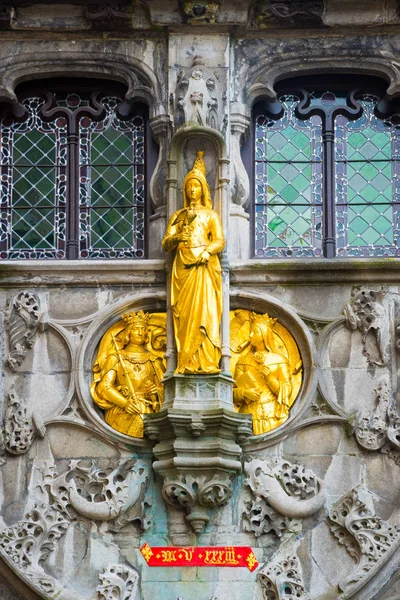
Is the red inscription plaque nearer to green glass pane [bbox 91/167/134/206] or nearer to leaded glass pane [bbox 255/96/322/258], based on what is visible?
leaded glass pane [bbox 255/96/322/258]

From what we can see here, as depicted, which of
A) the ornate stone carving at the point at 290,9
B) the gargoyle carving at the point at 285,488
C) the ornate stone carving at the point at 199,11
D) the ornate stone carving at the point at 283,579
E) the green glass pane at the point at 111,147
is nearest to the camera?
the ornate stone carving at the point at 283,579

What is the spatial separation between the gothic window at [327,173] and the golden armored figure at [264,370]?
904 mm

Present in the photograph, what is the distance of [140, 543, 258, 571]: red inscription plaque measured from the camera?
18484 mm

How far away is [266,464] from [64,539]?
2026 millimetres

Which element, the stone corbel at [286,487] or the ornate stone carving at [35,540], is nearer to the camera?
the ornate stone carving at [35,540]

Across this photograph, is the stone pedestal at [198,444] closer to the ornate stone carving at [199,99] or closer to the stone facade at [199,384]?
the stone facade at [199,384]

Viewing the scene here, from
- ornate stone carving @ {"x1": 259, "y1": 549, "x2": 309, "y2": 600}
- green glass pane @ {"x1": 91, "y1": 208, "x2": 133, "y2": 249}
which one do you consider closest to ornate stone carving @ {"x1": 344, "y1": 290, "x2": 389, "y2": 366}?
ornate stone carving @ {"x1": 259, "y1": 549, "x2": 309, "y2": 600}

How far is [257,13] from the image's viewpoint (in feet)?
65.8

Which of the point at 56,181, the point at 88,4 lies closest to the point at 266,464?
the point at 56,181

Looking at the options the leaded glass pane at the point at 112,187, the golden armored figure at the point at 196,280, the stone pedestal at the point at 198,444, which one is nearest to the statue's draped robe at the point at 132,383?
the stone pedestal at the point at 198,444

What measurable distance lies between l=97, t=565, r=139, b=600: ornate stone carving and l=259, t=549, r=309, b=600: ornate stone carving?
119 cm

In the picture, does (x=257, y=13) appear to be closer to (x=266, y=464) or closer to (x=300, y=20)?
(x=300, y=20)

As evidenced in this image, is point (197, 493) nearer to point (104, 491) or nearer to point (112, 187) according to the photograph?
point (104, 491)

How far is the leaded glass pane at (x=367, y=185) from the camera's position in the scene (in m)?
19.9
